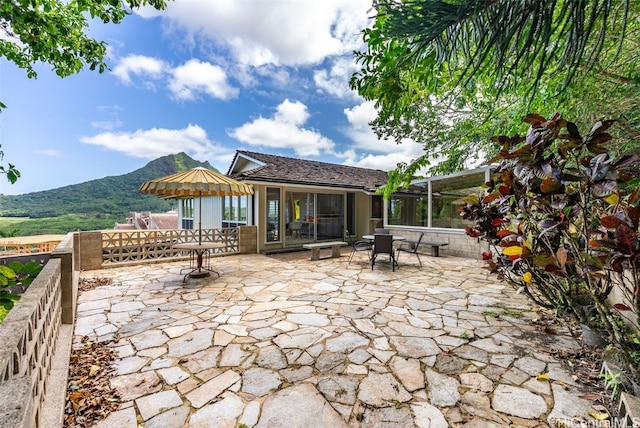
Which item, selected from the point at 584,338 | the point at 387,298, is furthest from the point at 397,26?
the point at 387,298

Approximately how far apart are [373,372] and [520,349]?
1877 millimetres

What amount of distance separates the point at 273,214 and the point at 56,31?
8.15 meters

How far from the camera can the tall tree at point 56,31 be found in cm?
321

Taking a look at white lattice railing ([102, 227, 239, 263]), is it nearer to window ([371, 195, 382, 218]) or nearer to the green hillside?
window ([371, 195, 382, 218])

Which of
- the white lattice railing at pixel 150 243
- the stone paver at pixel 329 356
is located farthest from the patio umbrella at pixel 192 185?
the stone paver at pixel 329 356

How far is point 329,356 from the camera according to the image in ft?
10.3

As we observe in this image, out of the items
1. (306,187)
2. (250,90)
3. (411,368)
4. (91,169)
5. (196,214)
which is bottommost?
(411,368)

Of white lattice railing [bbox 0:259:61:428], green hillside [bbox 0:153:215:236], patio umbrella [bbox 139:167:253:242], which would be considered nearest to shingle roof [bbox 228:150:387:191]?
patio umbrella [bbox 139:167:253:242]

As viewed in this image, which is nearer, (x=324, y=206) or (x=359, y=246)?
(x=359, y=246)

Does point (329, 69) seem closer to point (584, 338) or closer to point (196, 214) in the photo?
point (196, 214)

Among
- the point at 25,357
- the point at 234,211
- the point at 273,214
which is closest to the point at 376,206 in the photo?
the point at 273,214

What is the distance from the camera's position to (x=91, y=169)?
3731cm

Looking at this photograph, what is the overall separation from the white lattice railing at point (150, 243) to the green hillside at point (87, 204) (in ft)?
59.7

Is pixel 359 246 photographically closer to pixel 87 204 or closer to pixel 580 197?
pixel 580 197
